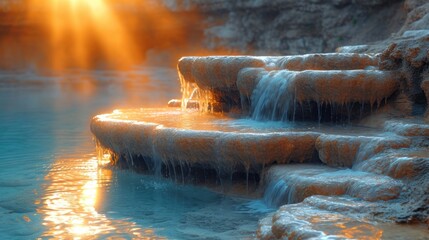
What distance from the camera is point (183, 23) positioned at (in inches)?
886

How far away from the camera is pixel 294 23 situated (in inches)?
803

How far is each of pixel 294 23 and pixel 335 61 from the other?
40.7 feet

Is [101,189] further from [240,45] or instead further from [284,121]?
[240,45]

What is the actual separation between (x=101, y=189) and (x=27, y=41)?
18.3 meters

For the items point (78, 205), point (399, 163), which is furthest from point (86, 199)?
point (399, 163)

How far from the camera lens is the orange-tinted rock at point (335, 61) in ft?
26.7

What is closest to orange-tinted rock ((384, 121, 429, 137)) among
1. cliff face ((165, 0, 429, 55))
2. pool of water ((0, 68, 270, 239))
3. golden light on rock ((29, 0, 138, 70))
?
pool of water ((0, 68, 270, 239))

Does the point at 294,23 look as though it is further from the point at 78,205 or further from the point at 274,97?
the point at 78,205

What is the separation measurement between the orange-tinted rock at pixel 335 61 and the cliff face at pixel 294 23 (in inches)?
374

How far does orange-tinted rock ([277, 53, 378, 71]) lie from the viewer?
812cm

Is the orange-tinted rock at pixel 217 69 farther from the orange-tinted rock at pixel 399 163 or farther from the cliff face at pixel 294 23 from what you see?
the cliff face at pixel 294 23

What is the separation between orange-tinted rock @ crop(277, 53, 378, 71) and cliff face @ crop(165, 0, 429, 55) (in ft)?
31.2

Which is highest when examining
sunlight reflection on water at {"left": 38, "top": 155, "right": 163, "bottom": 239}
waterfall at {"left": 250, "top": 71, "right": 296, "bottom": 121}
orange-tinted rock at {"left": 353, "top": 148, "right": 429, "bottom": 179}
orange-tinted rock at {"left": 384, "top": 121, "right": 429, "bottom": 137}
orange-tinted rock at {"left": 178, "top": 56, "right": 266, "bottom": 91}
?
orange-tinted rock at {"left": 178, "top": 56, "right": 266, "bottom": 91}

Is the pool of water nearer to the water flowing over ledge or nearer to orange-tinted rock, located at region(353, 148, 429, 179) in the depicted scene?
the water flowing over ledge
